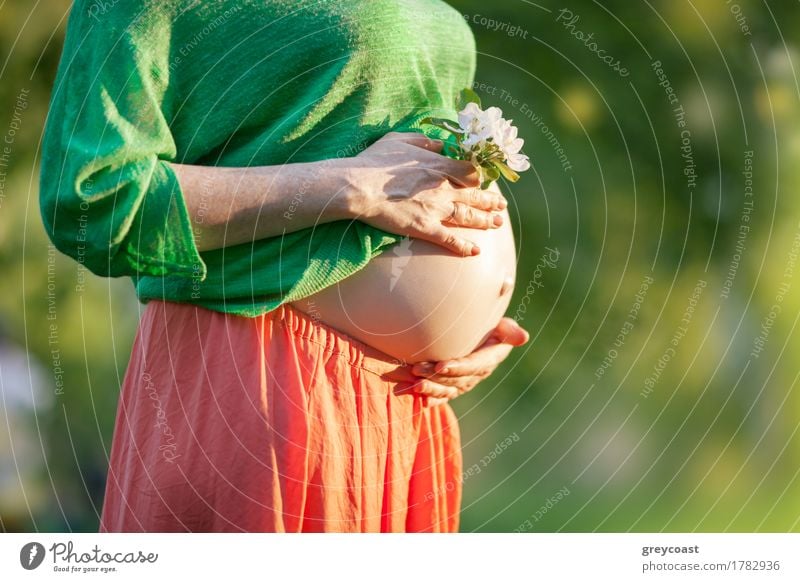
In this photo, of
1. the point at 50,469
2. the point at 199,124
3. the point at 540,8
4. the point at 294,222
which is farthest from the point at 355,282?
the point at 50,469

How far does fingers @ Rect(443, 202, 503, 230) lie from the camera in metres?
1.14

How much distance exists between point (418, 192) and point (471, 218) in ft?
0.26

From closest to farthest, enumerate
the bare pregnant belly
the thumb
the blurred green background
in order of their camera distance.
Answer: the bare pregnant belly → the thumb → the blurred green background

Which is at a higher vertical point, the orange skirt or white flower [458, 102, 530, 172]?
white flower [458, 102, 530, 172]

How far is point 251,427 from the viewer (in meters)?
1.05

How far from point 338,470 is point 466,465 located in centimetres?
166

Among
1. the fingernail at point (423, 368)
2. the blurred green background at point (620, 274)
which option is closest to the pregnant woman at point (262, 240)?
the fingernail at point (423, 368)
